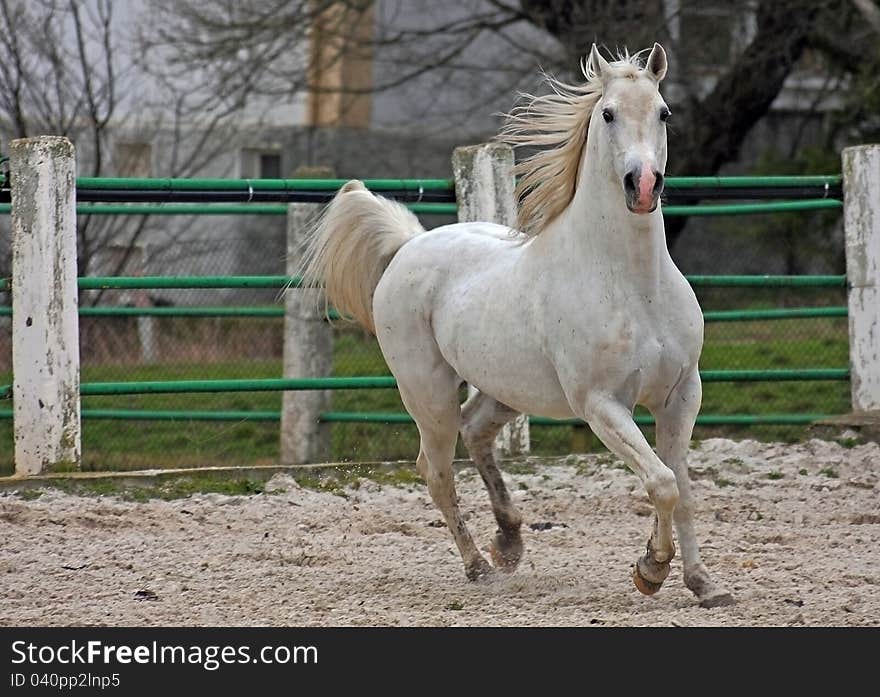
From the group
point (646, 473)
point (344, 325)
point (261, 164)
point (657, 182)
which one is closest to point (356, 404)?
point (344, 325)

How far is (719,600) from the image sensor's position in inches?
171

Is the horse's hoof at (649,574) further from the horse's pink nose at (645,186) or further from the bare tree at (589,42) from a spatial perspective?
the bare tree at (589,42)

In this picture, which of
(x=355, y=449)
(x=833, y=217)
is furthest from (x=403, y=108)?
(x=355, y=449)

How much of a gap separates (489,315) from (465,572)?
99cm

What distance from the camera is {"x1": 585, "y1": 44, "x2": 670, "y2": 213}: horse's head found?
3.96 metres

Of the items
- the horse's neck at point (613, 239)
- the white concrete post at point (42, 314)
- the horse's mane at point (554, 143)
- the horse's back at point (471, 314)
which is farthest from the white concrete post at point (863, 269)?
the white concrete post at point (42, 314)

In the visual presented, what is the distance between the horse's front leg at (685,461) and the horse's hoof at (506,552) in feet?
2.67

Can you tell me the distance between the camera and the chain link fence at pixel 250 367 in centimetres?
844

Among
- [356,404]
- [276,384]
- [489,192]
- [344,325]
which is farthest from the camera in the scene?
[356,404]

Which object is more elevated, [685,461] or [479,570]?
[685,461]

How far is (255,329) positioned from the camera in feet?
34.5

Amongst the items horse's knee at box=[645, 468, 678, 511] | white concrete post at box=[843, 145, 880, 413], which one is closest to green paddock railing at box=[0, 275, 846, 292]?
white concrete post at box=[843, 145, 880, 413]

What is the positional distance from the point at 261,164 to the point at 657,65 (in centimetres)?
1421

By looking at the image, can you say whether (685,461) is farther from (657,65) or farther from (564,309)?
(657,65)
